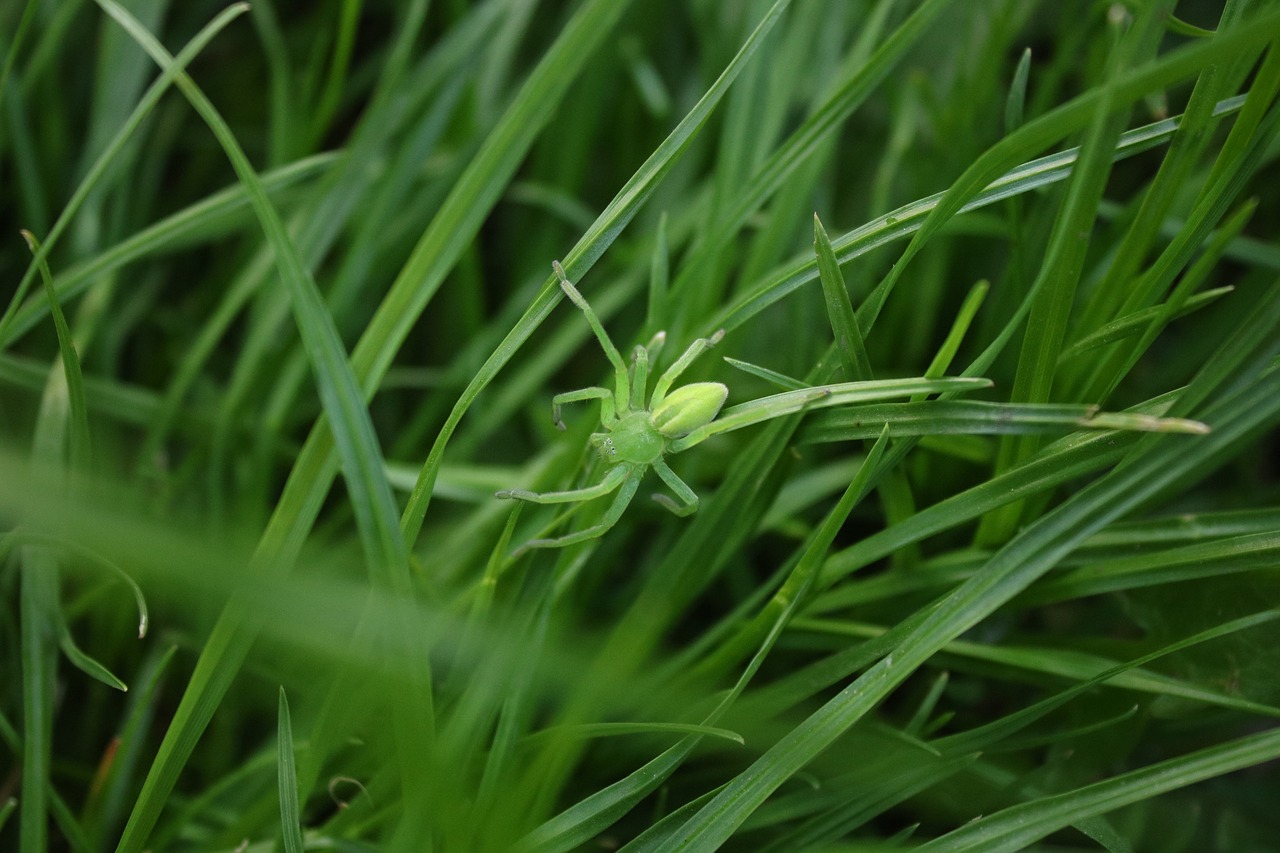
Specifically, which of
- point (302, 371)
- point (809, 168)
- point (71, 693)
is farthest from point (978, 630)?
point (71, 693)

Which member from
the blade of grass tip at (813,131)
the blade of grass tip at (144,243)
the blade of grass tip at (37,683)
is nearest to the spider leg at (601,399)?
the blade of grass tip at (813,131)

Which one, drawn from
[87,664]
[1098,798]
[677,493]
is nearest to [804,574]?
[677,493]

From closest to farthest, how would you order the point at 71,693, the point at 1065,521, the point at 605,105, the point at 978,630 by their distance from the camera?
1. the point at 1065,521
2. the point at 978,630
3. the point at 71,693
4. the point at 605,105

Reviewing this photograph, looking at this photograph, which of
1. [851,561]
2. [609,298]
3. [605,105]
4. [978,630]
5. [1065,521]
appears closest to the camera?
[1065,521]

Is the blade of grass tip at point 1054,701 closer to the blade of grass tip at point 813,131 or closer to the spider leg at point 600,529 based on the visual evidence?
the spider leg at point 600,529

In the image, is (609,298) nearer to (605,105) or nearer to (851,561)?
(605,105)

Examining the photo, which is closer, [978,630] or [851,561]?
[851,561]

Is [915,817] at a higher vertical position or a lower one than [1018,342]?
lower
